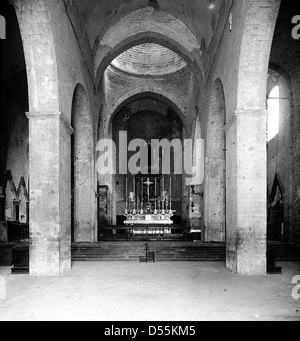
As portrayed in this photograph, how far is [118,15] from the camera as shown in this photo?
15141 mm

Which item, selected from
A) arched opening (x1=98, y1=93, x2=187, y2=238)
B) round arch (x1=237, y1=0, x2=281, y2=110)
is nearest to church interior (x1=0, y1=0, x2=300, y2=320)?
round arch (x1=237, y1=0, x2=281, y2=110)

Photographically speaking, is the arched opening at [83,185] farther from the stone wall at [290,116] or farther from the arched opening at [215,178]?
the stone wall at [290,116]

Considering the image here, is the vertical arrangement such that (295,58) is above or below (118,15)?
below

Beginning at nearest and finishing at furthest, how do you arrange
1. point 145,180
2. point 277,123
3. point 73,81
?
1. point 73,81
2. point 277,123
3. point 145,180

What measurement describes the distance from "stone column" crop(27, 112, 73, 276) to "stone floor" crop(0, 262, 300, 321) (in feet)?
1.80

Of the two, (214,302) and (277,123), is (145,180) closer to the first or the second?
(277,123)

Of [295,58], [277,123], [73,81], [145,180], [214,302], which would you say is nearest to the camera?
[214,302]

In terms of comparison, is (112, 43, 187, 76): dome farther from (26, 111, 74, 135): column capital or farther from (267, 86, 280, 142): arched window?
(26, 111, 74, 135): column capital

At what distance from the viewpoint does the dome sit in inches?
843

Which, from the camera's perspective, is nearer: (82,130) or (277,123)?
(82,130)

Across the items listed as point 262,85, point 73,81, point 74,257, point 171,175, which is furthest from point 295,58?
point 171,175

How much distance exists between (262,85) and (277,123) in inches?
320

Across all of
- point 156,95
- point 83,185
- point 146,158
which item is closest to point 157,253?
point 83,185

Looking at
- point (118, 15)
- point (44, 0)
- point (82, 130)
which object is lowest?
point (82, 130)
